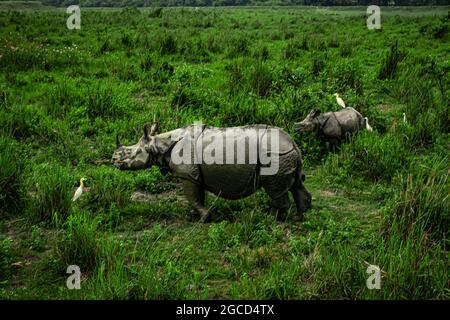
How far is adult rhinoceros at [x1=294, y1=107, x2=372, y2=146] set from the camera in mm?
7016

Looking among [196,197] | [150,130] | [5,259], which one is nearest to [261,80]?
[150,130]

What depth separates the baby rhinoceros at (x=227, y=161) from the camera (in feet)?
16.9

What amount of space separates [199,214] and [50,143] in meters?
3.08

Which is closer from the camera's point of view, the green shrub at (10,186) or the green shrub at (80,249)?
the green shrub at (80,249)

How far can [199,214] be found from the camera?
5.43m

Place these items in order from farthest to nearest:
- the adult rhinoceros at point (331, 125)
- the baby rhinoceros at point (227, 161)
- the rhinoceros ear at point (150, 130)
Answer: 1. the adult rhinoceros at point (331, 125)
2. the rhinoceros ear at point (150, 130)
3. the baby rhinoceros at point (227, 161)

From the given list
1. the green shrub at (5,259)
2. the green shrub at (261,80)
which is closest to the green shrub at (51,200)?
the green shrub at (5,259)

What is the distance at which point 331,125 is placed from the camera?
704cm

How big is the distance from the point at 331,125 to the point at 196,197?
2.54 m

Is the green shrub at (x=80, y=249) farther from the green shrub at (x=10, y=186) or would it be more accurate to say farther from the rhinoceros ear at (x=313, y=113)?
the rhinoceros ear at (x=313, y=113)

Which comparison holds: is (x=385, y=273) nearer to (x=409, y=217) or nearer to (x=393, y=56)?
(x=409, y=217)

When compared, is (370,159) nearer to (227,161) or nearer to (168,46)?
(227,161)

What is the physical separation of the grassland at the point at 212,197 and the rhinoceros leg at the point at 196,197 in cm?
16
